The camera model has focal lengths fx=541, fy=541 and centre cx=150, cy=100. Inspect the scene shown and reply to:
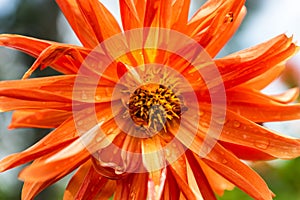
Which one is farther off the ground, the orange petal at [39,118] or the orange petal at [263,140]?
the orange petal at [39,118]

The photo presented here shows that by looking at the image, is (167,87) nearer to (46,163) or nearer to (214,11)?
(214,11)

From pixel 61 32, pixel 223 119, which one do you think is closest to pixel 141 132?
pixel 223 119

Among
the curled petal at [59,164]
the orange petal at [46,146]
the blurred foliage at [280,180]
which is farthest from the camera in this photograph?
the blurred foliage at [280,180]

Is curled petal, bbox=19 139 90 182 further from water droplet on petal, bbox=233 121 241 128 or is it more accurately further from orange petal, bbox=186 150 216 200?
water droplet on petal, bbox=233 121 241 128

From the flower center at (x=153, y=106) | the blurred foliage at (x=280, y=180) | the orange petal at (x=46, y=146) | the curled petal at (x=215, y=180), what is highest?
the orange petal at (x=46, y=146)

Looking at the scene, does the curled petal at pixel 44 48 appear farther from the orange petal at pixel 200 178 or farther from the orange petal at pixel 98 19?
the orange petal at pixel 200 178

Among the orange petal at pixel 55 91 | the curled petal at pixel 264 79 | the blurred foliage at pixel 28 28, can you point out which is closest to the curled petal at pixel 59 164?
the orange petal at pixel 55 91

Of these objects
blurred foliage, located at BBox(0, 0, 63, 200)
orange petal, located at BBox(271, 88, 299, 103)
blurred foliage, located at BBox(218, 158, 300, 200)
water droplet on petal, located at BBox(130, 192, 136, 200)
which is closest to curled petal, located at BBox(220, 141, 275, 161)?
orange petal, located at BBox(271, 88, 299, 103)
